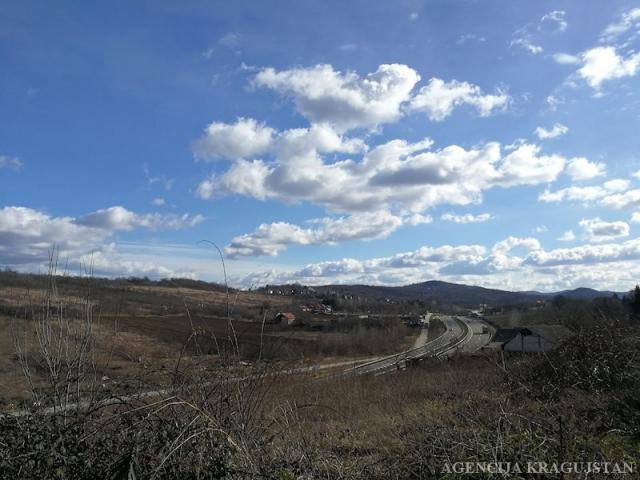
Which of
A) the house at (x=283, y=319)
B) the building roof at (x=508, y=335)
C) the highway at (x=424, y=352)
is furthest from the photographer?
the building roof at (x=508, y=335)

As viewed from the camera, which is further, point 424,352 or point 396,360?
point 424,352

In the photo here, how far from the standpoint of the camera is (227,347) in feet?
16.3

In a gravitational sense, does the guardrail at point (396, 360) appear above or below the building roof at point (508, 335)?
below

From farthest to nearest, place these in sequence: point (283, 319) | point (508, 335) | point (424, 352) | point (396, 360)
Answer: point (424, 352) < point (396, 360) < point (508, 335) < point (283, 319)

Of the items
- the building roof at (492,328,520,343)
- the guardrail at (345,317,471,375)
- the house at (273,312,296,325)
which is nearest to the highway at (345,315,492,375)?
the guardrail at (345,317,471,375)

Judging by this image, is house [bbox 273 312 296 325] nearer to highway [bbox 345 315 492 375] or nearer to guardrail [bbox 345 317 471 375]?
highway [bbox 345 315 492 375]

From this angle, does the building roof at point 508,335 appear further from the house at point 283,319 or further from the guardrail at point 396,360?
the house at point 283,319

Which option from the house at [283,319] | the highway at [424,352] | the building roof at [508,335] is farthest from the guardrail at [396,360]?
the house at [283,319]

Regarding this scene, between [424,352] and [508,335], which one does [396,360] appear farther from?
[424,352]

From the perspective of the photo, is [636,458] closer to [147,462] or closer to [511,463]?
[511,463]

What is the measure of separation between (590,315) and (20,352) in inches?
506

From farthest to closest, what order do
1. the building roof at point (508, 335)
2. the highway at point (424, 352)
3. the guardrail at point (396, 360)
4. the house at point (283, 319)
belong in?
the building roof at point (508, 335) → the highway at point (424, 352) → the guardrail at point (396, 360) → the house at point (283, 319)

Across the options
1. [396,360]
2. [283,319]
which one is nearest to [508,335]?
[396,360]

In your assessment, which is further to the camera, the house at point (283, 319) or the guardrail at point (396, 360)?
the guardrail at point (396, 360)
